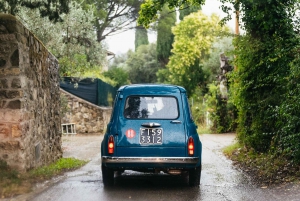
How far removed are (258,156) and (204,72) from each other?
1314 inches

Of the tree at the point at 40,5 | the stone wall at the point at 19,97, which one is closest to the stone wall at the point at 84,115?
the tree at the point at 40,5

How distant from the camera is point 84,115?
87.9ft

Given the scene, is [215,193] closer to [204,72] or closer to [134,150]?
[134,150]

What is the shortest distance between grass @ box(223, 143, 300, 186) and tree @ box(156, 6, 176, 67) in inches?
1360

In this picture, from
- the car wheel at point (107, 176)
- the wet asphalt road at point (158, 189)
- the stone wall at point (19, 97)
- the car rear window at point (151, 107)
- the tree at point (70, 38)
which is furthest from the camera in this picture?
the tree at point (70, 38)

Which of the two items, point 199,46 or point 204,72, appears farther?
point 199,46

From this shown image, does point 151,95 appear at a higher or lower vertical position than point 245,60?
lower

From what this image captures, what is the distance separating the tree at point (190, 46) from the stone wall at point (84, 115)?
1976 cm

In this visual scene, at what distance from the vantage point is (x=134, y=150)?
26.5 ft

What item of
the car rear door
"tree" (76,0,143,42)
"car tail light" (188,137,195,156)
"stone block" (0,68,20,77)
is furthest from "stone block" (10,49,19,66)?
"tree" (76,0,143,42)

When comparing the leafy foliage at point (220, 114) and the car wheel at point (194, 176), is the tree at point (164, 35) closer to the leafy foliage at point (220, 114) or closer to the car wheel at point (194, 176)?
the leafy foliage at point (220, 114)

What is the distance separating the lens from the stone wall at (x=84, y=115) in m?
26.8

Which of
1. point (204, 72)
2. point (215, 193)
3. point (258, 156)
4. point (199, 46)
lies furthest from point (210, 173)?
point (199, 46)

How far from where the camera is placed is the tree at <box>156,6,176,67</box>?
47250mm
